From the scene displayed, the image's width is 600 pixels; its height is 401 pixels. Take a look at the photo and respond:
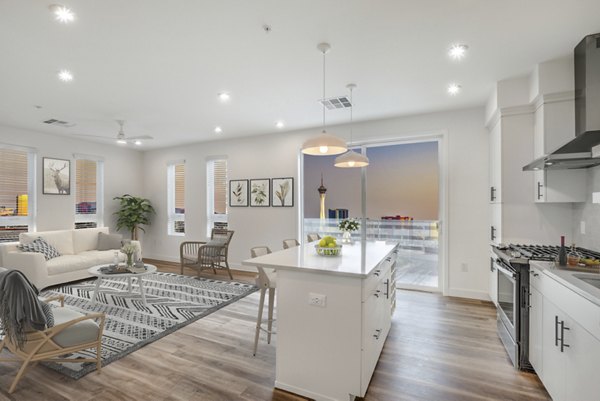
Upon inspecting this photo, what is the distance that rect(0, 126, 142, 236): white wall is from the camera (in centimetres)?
564

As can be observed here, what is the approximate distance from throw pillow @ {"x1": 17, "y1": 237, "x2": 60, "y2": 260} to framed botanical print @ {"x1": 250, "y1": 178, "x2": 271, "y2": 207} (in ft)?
11.6

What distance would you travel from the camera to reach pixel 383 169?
5.47 metres

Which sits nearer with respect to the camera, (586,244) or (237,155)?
(586,244)

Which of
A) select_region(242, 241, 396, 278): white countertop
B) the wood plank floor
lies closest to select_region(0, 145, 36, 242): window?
the wood plank floor

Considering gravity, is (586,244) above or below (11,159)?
below

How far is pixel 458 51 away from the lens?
280 cm

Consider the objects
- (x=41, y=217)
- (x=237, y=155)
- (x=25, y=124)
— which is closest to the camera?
(x=25, y=124)

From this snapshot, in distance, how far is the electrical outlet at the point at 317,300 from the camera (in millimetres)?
2117

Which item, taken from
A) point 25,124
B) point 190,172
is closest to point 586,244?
point 190,172

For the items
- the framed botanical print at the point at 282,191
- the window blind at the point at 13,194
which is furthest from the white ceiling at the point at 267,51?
the framed botanical print at the point at 282,191

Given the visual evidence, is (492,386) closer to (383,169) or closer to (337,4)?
(337,4)

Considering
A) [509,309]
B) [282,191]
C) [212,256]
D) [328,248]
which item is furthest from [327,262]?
[212,256]

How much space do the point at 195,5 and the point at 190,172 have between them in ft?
17.2

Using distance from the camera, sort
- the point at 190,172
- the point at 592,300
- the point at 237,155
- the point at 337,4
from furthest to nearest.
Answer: the point at 190,172
the point at 237,155
the point at 337,4
the point at 592,300
